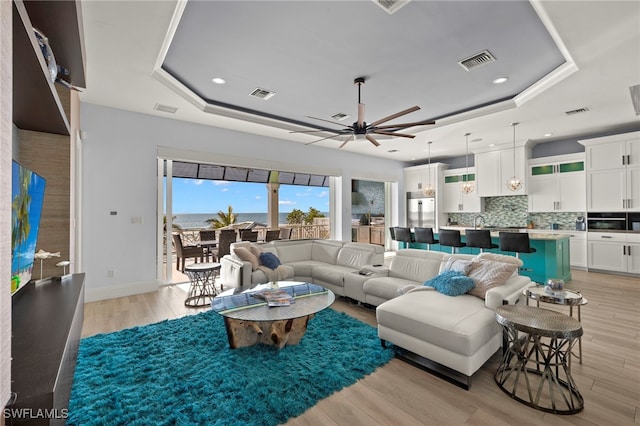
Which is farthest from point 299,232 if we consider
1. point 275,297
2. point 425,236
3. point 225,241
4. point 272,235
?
point 275,297

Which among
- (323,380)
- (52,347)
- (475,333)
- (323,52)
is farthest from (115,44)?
(475,333)

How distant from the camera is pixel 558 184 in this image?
6492 millimetres

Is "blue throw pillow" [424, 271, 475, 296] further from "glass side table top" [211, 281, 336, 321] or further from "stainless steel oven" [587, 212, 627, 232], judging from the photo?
"stainless steel oven" [587, 212, 627, 232]

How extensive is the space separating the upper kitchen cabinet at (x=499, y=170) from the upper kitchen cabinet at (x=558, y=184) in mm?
244

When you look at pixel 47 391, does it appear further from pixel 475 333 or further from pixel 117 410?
pixel 475 333

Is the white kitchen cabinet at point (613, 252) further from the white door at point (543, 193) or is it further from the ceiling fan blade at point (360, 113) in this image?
the ceiling fan blade at point (360, 113)

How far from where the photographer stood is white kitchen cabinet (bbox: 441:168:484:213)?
7.91 meters

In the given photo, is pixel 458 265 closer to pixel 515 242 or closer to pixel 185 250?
pixel 515 242

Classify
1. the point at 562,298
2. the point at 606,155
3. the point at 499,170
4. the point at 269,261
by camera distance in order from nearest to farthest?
the point at 562,298 < the point at 269,261 < the point at 606,155 < the point at 499,170

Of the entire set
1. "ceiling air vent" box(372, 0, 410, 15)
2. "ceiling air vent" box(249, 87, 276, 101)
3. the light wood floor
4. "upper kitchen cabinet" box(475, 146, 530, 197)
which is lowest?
the light wood floor

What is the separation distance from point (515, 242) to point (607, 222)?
291cm

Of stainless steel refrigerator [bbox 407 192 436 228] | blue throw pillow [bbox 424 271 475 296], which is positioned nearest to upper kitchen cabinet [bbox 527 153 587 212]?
stainless steel refrigerator [bbox 407 192 436 228]

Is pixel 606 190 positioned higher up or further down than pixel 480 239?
higher up

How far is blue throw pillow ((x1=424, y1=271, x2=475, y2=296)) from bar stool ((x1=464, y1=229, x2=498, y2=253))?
2.36 m
